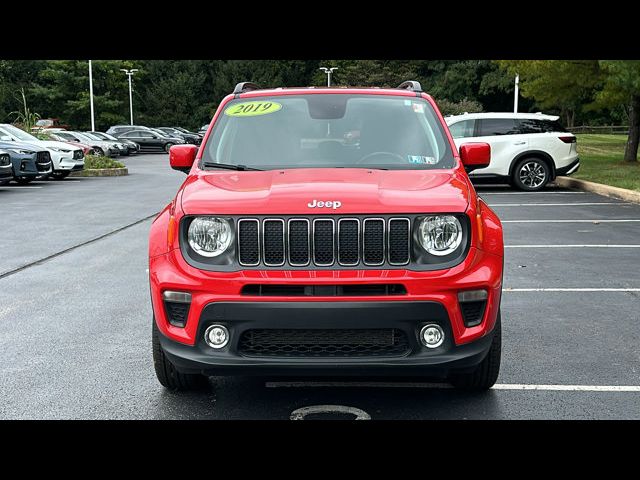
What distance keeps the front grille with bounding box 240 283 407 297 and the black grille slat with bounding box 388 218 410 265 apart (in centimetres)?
14

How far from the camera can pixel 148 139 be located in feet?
161

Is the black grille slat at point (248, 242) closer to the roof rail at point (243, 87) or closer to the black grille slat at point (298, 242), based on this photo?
the black grille slat at point (298, 242)

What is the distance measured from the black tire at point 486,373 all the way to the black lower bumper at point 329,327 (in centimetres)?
41

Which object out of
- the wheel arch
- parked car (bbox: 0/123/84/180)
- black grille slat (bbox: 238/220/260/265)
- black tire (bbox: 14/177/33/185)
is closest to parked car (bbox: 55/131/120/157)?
parked car (bbox: 0/123/84/180)

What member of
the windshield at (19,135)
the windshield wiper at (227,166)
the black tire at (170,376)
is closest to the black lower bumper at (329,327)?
the black tire at (170,376)

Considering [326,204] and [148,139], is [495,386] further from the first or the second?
[148,139]

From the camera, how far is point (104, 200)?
17609mm

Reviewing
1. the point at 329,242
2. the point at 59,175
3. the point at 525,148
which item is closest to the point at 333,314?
the point at 329,242

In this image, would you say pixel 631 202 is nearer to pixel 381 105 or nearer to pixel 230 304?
pixel 381 105

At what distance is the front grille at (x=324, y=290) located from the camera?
4.07 m

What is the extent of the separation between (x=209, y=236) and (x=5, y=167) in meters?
16.8

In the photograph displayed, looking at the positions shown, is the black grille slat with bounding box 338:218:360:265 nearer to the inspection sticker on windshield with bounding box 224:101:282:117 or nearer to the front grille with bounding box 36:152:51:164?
the inspection sticker on windshield with bounding box 224:101:282:117

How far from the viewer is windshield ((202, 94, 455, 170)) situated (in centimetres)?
517
